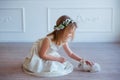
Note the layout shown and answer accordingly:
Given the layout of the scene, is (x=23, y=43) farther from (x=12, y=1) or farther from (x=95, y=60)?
(x=95, y=60)

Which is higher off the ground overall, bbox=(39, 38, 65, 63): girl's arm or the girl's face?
the girl's face

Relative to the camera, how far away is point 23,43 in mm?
3869

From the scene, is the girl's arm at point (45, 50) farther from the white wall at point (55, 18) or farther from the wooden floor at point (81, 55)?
the white wall at point (55, 18)

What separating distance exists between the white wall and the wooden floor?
0.20 m

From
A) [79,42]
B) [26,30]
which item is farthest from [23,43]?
[79,42]

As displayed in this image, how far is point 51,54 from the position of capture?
2.60m

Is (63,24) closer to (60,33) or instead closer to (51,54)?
(60,33)

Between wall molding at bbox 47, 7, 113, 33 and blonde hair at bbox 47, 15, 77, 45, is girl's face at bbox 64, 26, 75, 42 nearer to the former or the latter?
blonde hair at bbox 47, 15, 77, 45

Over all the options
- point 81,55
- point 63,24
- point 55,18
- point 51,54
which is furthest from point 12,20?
point 63,24

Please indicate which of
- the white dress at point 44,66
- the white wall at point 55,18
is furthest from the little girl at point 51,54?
the white wall at point 55,18

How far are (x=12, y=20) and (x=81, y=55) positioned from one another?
4.22 ft

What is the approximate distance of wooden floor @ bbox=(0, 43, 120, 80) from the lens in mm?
2475

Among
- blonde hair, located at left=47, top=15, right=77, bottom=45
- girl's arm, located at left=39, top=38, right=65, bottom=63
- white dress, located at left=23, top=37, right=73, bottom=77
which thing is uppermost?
blonde hair, located at left=47, top=15, right=77, bottom=45

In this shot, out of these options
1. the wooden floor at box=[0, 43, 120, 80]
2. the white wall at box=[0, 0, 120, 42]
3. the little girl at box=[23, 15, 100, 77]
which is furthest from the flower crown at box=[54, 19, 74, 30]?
the white wall at box=[0, 0, 120, 42]
